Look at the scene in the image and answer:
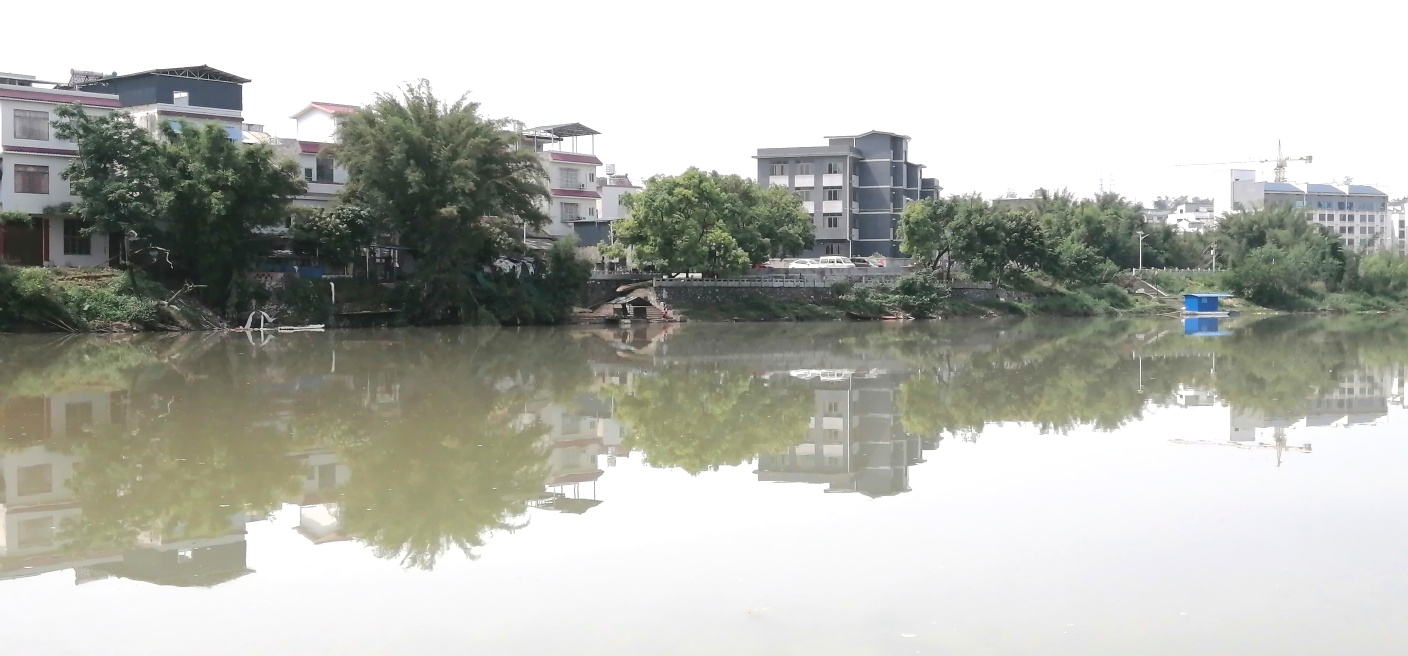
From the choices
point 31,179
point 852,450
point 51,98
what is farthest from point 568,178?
point 852,450

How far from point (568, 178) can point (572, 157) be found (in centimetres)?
83

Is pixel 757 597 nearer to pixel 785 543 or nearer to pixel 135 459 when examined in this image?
pixel 785 543

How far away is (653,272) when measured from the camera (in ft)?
148

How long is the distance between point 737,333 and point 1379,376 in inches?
704

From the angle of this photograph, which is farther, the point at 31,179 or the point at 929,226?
the point at 929,226

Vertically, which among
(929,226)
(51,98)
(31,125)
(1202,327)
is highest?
(51,98)

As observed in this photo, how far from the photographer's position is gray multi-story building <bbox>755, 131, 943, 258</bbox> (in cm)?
6275

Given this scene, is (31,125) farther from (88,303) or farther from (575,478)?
(575,478)

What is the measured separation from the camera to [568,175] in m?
49.4

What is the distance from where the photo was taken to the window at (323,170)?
39.8 meters

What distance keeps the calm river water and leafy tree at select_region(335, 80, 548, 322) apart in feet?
52.1

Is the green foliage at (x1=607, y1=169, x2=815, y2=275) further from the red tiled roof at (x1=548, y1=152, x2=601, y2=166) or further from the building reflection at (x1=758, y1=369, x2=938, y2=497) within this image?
the building reflection at (x1=758, y1=369, x2=938, y2=497)

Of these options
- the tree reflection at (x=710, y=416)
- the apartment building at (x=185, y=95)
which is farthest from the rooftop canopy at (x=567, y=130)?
the tree reflection at (x=710, y=416)

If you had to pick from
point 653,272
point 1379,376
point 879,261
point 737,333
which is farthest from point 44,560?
point 879,261
